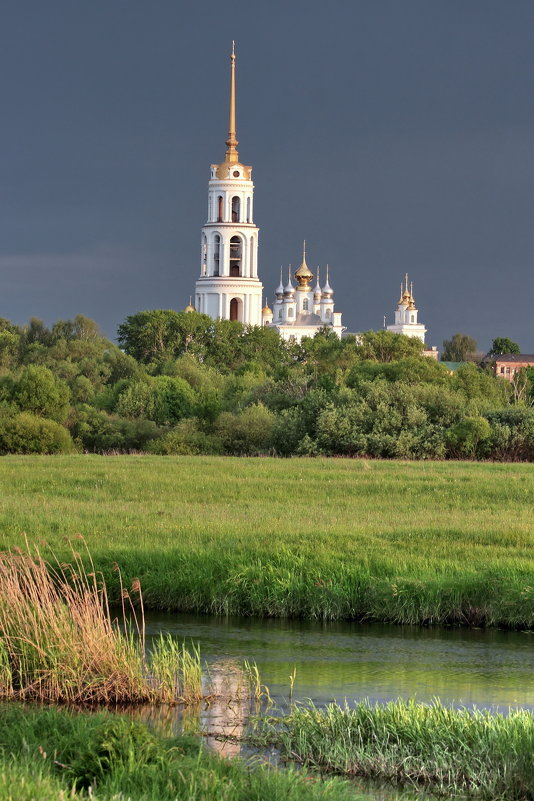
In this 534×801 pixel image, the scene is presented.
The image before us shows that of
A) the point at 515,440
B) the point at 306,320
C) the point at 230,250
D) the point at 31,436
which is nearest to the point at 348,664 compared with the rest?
the point at 515,440

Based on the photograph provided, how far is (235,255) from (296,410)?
11960cm

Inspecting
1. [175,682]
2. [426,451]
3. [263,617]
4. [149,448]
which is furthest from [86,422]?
[175,682]

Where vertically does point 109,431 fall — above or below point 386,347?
below

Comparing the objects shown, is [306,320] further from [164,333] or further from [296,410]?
[296,410]

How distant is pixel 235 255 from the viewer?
578 ft

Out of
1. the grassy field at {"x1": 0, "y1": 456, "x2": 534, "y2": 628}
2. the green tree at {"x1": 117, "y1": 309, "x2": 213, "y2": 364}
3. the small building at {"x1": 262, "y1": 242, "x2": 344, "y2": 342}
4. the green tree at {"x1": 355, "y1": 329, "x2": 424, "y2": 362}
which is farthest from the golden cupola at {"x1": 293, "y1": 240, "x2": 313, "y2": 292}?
the grassy field at {"x1": 0, "y1": 456, "x2": 534, "y2": 628}

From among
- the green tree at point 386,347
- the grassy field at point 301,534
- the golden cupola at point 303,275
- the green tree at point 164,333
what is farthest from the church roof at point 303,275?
the grassy field at point 301,534

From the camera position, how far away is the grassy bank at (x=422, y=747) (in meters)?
13.0

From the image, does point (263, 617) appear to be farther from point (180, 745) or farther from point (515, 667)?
point (180, 745)

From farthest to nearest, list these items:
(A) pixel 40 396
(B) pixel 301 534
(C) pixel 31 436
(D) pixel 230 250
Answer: (D) pixel 230 250
(A) pixel 40 396
(C) pixel 31 436
(B) pixel 301 534

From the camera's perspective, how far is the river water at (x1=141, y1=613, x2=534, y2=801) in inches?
611

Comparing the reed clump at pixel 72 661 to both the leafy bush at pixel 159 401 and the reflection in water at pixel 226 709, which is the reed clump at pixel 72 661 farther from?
the leafy bush at pixel 159 401

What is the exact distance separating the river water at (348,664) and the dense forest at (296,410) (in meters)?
31.1

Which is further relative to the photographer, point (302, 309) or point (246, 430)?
point (302, 309)
